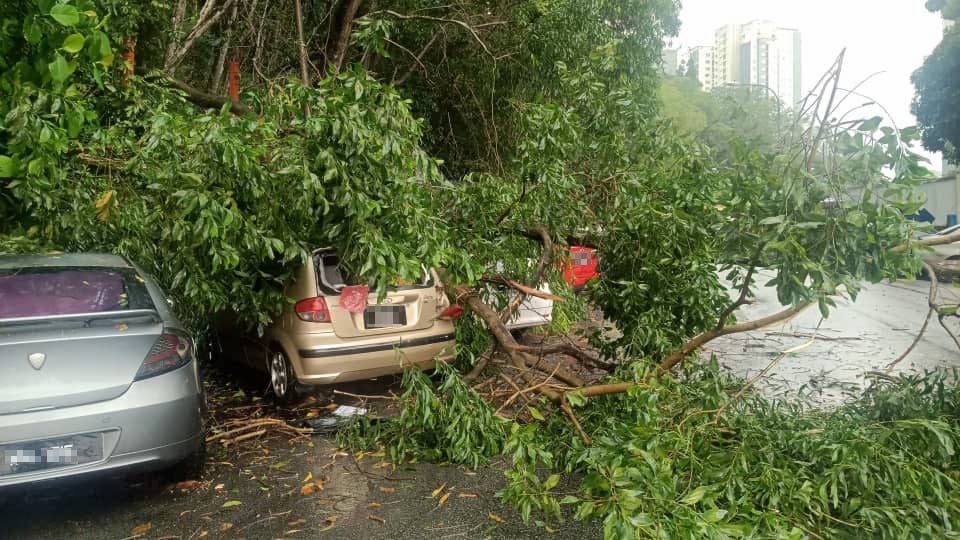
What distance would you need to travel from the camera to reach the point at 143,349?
12.7 ft

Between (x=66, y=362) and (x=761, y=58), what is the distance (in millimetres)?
A: 6711

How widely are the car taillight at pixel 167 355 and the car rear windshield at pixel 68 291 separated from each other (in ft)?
1.14

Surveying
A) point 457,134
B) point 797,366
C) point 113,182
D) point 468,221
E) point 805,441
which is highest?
point 457,134

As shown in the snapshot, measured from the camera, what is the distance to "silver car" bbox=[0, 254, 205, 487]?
3.48 meters

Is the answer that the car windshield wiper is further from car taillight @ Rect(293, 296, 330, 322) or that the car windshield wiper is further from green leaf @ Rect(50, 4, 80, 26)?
car taillight @ Rect(293, 296, 330, 322)

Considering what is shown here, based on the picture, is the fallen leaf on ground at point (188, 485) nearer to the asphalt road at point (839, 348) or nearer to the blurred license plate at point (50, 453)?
the blurred license plate at point (50, 453)

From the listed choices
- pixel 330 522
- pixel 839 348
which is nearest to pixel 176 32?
pixel 330 522

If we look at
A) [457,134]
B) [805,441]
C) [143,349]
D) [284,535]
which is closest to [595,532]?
[805,441]

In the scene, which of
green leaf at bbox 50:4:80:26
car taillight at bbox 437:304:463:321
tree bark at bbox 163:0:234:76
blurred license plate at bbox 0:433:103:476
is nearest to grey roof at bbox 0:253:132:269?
blurred license plate at bbox 0:433:103:476

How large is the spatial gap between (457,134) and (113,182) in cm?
628

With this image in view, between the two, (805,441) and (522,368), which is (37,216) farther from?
(805,441)

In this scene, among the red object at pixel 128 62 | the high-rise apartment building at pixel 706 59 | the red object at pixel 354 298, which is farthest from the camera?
the high-rise apartment building at pixel 706 59

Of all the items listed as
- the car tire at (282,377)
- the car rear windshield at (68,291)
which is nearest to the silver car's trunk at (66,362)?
the car rear windshield at (68,291)

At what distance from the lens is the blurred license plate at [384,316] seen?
6023 mm
